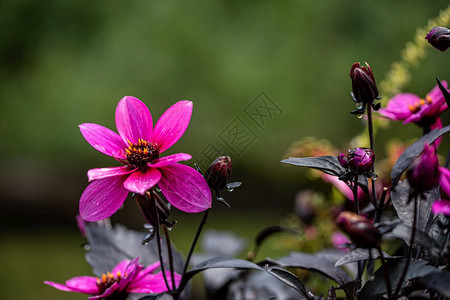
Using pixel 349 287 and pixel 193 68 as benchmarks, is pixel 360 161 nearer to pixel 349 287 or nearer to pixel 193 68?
pixel 349 287

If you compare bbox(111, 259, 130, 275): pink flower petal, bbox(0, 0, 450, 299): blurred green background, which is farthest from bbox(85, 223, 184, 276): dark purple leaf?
bbox(0, 0, 450, 299): blurred green background

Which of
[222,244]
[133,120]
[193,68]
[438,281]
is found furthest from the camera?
[193,68]

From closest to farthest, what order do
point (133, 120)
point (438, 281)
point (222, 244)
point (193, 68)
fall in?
point (438, 281)
point (133, 120)
point (222, 244)
point (193, 68)

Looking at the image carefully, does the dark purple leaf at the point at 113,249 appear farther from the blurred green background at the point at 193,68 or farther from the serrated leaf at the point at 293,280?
the blurred green background at the point at 193,68

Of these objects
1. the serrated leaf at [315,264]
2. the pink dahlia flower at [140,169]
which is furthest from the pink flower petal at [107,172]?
the serrated leaf at [315,264]

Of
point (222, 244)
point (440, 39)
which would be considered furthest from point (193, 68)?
point (440, 39)

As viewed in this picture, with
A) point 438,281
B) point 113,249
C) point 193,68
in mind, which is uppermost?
point 193,68

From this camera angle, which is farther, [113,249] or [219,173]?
[113,249]
